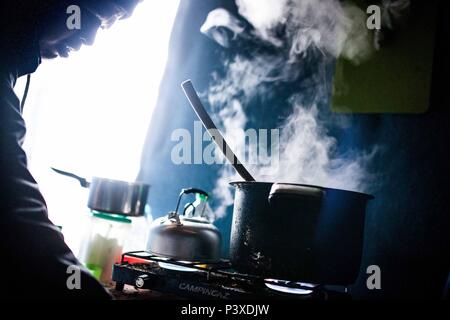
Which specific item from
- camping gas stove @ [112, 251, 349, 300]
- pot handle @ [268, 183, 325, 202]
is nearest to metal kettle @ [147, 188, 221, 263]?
camping gas stove @ [112, 251, 349, 300]

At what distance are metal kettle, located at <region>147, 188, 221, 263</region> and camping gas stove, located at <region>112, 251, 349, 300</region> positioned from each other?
1.6 inches

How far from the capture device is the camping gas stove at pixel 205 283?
124 cm

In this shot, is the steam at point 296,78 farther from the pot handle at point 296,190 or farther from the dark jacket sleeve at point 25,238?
the dark jacket sleeve at point 25,238

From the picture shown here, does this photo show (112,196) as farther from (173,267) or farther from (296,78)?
(296,78)

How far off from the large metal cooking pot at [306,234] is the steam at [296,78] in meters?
0.52

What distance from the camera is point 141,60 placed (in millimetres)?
2408

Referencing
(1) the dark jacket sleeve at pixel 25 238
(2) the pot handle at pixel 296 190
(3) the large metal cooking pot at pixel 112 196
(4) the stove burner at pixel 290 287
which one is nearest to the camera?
(1) the dark jacket sleeve at pixel 25 238

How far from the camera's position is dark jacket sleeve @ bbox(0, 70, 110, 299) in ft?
3.11

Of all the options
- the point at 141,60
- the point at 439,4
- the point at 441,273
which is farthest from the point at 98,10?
the point at 441,273

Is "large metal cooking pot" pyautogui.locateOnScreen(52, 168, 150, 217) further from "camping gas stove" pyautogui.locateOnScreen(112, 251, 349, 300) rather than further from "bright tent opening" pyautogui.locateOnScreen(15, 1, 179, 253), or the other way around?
"bright tent opening" pyautogui.locateOnScreen(15, 1, 179, 253)

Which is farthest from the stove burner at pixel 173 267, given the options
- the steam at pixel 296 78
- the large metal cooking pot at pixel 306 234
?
the steam at pixel 296 78
